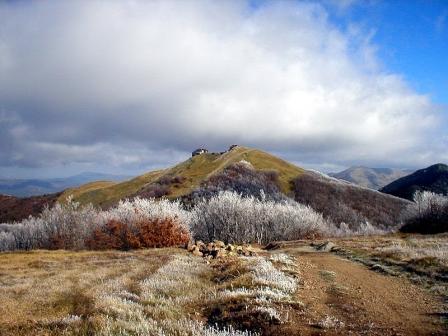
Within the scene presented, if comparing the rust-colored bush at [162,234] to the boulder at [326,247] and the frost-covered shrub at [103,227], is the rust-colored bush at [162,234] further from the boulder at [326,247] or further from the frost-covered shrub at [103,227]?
the boulder at [326,247]

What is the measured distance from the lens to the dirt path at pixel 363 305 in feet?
42.1

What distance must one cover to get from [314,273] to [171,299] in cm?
959

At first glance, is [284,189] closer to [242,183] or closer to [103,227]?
[242,183]

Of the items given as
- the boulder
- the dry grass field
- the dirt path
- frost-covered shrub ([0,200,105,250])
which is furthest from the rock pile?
frost-covered shrub ([0,200,105,250])

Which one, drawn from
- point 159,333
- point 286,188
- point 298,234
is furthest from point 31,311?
point 286,188

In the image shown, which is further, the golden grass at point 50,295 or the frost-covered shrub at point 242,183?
the frost-covered shrub at point 242,183

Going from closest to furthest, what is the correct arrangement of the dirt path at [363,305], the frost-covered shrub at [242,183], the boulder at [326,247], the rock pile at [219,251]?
the dirt path at [363,305] < the rock pile at [219,251] < the boulder at [326,247] < the frost-covered shrub at [242,183]

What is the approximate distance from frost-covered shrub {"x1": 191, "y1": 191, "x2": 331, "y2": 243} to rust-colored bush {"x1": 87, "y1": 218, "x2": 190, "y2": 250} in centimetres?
1760

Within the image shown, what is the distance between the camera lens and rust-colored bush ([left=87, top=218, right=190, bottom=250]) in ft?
192

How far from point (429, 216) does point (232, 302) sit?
7486 centimetres

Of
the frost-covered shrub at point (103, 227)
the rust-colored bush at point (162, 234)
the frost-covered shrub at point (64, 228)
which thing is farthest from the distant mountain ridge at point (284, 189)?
the rust-colored bush at point (162, 234)

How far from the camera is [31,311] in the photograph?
17219 millimetres

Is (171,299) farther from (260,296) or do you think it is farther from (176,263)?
(176,263)

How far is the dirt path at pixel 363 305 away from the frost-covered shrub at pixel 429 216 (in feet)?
192
